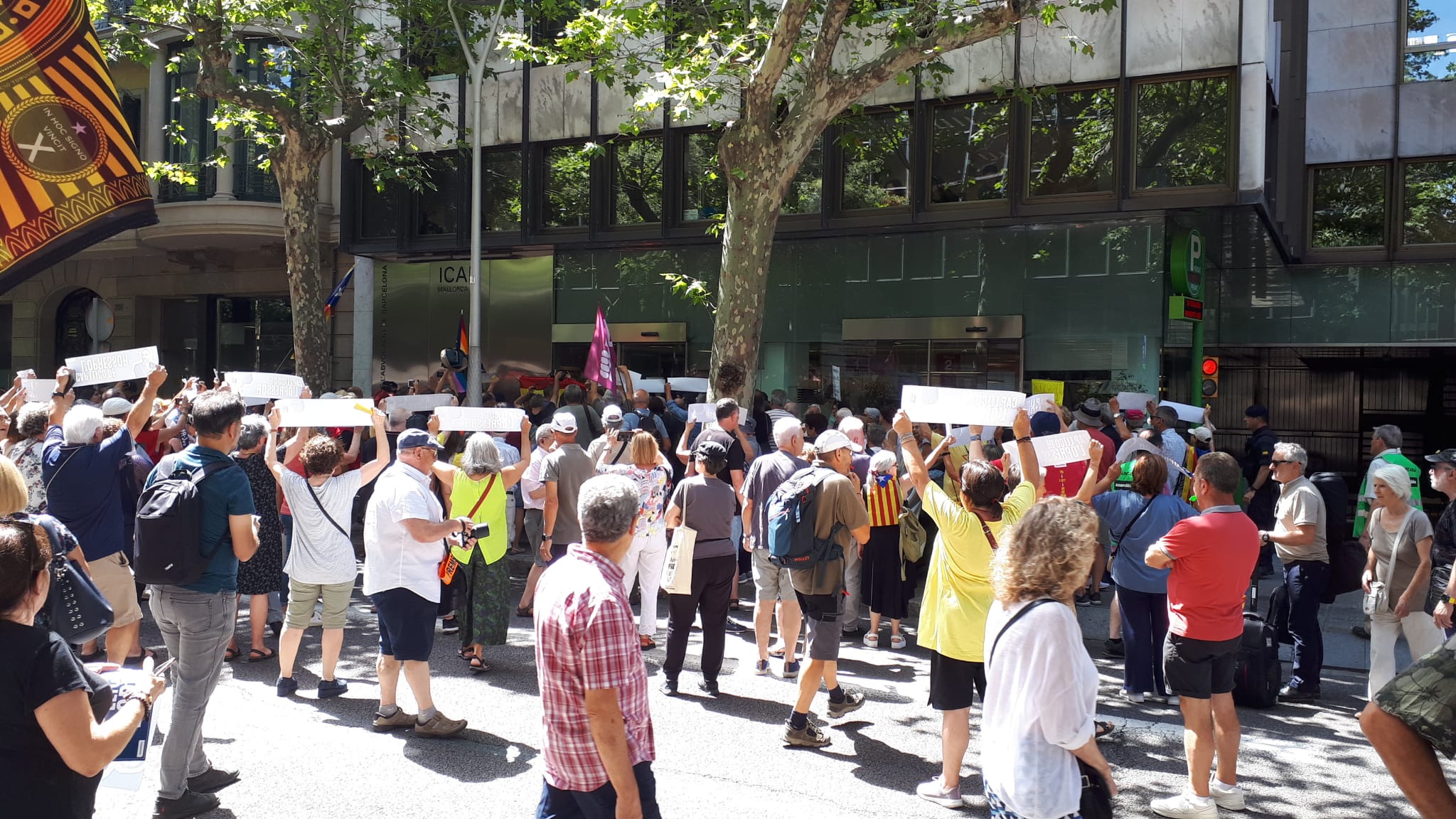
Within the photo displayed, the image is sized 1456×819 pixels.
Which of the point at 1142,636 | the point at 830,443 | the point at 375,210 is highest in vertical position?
the point at 375,210

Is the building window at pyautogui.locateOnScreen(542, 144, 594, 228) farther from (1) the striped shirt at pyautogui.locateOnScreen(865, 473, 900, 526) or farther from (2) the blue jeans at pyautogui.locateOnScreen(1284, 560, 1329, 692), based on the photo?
(2) the blue jeans at pyautogui.locateOnScreen(1284, 560, 1329, 692)

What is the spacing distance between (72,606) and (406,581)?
2242 millimetres

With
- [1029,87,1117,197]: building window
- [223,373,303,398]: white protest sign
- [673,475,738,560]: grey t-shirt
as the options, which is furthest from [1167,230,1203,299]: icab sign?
[223,373,303,398]: white protest sign

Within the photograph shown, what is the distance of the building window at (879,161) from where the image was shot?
15.9 meters

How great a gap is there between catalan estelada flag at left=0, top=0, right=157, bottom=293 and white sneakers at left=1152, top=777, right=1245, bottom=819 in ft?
22.5

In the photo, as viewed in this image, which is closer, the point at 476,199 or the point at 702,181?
the point at 476,199

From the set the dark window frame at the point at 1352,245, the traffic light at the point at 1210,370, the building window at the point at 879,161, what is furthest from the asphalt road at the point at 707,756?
the dark window frame at the point at 1352,245

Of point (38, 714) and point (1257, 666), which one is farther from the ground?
point (38, 714)

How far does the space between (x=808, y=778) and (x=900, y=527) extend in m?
3.64

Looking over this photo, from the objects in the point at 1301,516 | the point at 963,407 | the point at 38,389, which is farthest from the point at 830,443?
the point at 38,389

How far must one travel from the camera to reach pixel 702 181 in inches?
691

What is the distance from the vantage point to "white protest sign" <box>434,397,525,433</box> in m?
8.42

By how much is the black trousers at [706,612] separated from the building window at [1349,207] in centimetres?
1497

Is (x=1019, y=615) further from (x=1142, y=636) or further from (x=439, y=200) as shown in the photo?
(x=439, y=200)
